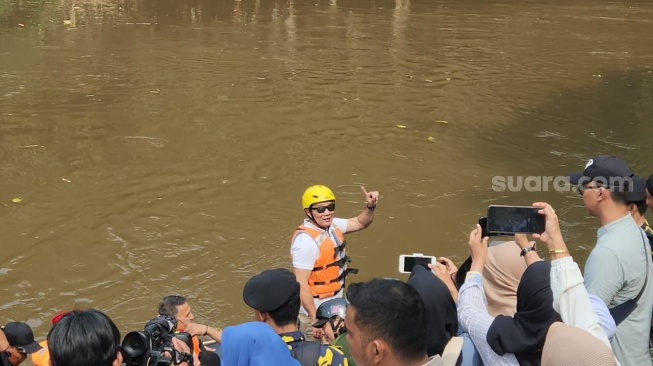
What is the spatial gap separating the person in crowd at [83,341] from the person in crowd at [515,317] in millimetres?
1744

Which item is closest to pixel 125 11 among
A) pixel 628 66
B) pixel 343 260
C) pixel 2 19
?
pixel 2 19

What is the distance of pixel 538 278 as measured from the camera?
3.60 metres

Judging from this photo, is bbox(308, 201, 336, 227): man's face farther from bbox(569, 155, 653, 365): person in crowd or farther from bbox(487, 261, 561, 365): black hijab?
bbox(487, 261, 561, 365): black hijab

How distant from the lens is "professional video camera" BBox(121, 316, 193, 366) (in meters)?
3.51

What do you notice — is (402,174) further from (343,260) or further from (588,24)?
(588,24)

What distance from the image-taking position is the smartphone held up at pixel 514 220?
3824 mm

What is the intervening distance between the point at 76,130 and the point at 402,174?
5.08 meters

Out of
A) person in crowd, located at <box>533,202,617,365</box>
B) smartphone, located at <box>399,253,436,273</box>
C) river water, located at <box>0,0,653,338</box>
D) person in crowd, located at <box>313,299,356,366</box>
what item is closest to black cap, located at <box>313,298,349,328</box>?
person in crowd, located at <box>313,299,356,366</box>

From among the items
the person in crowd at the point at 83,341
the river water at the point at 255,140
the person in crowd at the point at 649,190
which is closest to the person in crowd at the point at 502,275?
the person in crowd at the point at 649,190

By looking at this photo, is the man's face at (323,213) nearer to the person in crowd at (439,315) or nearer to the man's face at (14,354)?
the person in crowd at (439,315)

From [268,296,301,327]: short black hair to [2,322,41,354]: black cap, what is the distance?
1344mm

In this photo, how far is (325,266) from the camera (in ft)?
18.9

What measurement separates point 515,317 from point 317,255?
7.32 feet

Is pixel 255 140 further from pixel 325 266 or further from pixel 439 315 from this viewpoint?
pixel 439 315
